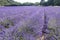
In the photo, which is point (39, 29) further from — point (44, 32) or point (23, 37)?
point (23, 37)

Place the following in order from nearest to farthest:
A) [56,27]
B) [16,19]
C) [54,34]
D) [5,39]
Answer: [5,39], [54,34], [56,27], [16,19]

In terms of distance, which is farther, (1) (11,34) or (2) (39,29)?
(2) (39,29)

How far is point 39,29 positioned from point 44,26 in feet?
0.29

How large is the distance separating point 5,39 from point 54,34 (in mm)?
393

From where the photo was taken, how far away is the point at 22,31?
1.45 metres

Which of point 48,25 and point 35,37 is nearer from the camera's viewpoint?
point 35,37

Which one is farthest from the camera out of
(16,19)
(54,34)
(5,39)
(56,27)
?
(16,19)

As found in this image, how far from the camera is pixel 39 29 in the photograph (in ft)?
5.10

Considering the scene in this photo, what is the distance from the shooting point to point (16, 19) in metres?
1.86

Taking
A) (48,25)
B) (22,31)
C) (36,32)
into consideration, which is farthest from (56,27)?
(22,31)

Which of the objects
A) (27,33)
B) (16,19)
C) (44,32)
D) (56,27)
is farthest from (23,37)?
(16,19)

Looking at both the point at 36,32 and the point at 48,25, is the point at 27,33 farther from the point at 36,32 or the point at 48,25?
Answer: the point at 48,25

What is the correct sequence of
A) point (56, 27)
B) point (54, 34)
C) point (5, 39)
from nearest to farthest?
point (5, 39) → point (54, 34) → point (56, 27)

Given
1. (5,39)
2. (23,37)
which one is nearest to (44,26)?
(23,37)
